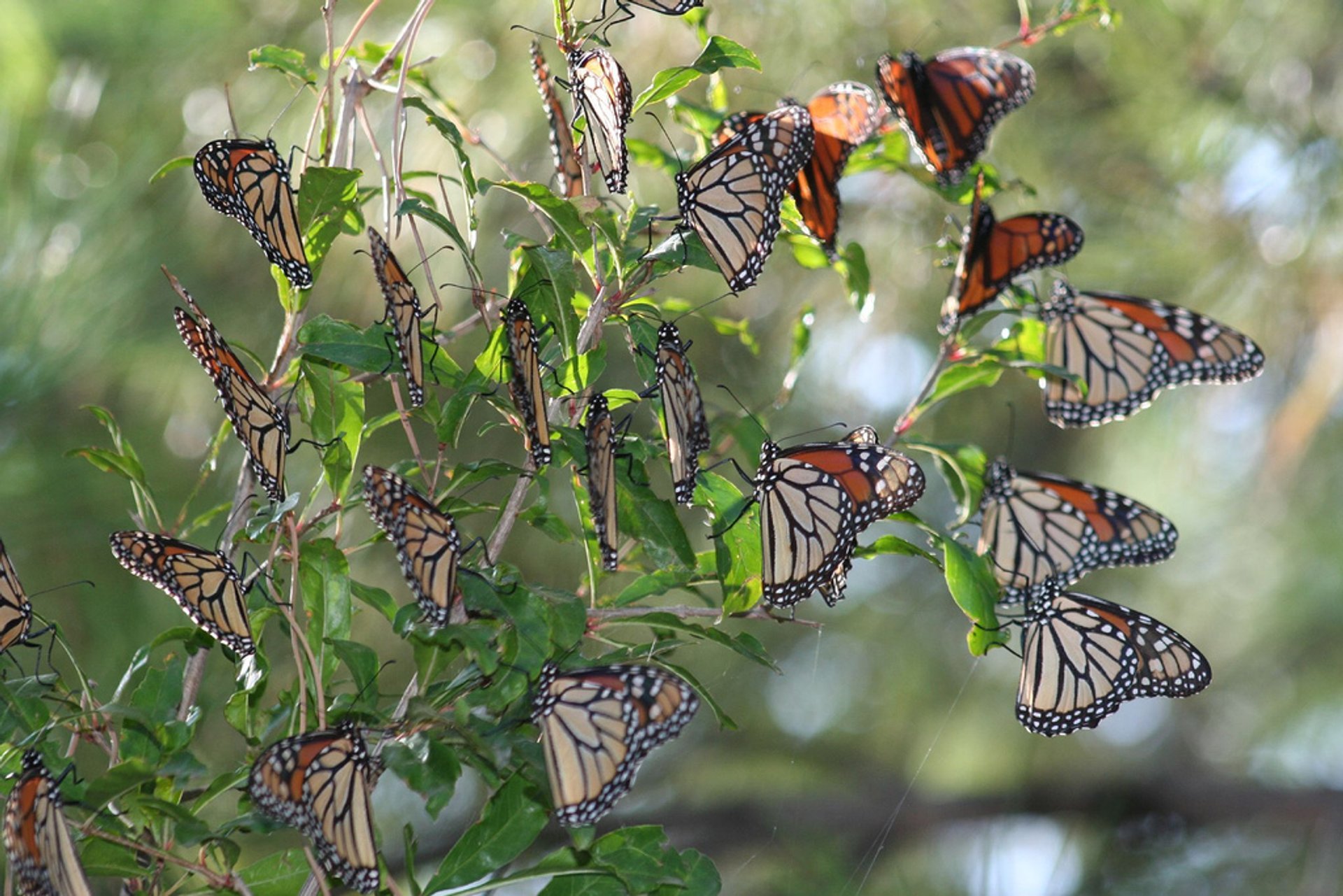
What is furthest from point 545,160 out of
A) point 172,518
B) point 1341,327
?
point 1341,327

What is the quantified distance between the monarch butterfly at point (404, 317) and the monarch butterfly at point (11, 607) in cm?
34

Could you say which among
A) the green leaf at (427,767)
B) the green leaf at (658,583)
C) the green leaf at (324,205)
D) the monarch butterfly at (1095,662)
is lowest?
the monarch butterfly at (1095,662)

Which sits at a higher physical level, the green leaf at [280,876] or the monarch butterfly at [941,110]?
the monarch butterfly at [941,110]

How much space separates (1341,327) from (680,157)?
5.58ft

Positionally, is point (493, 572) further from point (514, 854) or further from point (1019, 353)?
point (1019, 353)

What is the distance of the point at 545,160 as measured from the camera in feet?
6.68

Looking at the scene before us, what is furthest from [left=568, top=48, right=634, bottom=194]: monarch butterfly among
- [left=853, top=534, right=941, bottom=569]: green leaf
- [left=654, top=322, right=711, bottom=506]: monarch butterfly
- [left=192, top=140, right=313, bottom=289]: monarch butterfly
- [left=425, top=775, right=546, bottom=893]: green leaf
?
[left=425, top=775, right=546, bottom=893]: green leaf

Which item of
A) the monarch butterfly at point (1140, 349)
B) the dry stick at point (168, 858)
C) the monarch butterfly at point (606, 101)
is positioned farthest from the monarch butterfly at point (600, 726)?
the monarch butterfly at point (1140, 349)

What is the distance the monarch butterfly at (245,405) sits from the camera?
0.86 metres

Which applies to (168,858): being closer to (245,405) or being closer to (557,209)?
(245,405)

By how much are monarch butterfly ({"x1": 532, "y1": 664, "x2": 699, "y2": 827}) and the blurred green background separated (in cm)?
55

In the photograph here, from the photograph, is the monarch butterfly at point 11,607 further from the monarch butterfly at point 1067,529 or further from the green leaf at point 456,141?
the monarch butterfly at point 1067,529

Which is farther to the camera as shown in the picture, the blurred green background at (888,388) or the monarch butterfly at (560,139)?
the blurred green background at (888,388)

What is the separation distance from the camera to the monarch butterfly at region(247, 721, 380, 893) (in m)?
0.75
